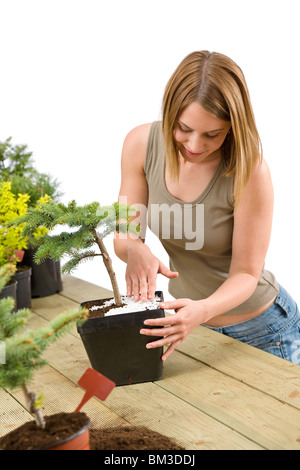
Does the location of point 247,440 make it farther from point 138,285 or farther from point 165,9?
point 165,9

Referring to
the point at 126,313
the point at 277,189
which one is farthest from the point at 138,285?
the point at 277,189

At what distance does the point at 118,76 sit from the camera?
4.03m

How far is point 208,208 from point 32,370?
3.21 feet

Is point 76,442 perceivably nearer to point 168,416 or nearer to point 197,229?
point 168,416

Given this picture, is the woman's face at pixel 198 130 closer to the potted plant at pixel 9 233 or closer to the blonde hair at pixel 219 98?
the blonde hair at pixel 219 98

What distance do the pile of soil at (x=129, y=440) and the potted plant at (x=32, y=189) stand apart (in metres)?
1.06

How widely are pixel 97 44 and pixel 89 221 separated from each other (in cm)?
317

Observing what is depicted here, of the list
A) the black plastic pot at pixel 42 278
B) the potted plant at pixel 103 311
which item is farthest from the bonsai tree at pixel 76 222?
the black plastic pot at pixel 42 278

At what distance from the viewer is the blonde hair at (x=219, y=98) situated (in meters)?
1.35

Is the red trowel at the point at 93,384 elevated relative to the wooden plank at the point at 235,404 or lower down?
elevated

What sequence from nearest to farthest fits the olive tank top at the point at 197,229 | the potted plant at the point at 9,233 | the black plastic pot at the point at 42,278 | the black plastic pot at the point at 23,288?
the olive tank top at the point at 197,229 → the potted plant at the point at 9,233 → the black plastic pot at the point at 23,288 → the black plastic pot at the point at 42,278

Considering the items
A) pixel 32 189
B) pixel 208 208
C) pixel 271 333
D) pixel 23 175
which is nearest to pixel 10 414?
pixel 208 208

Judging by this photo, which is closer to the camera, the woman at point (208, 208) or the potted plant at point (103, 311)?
the potted plant at point (103, 311)

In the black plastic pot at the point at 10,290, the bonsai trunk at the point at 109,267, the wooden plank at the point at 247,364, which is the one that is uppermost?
the bonsai trunk at the point at 109,267
